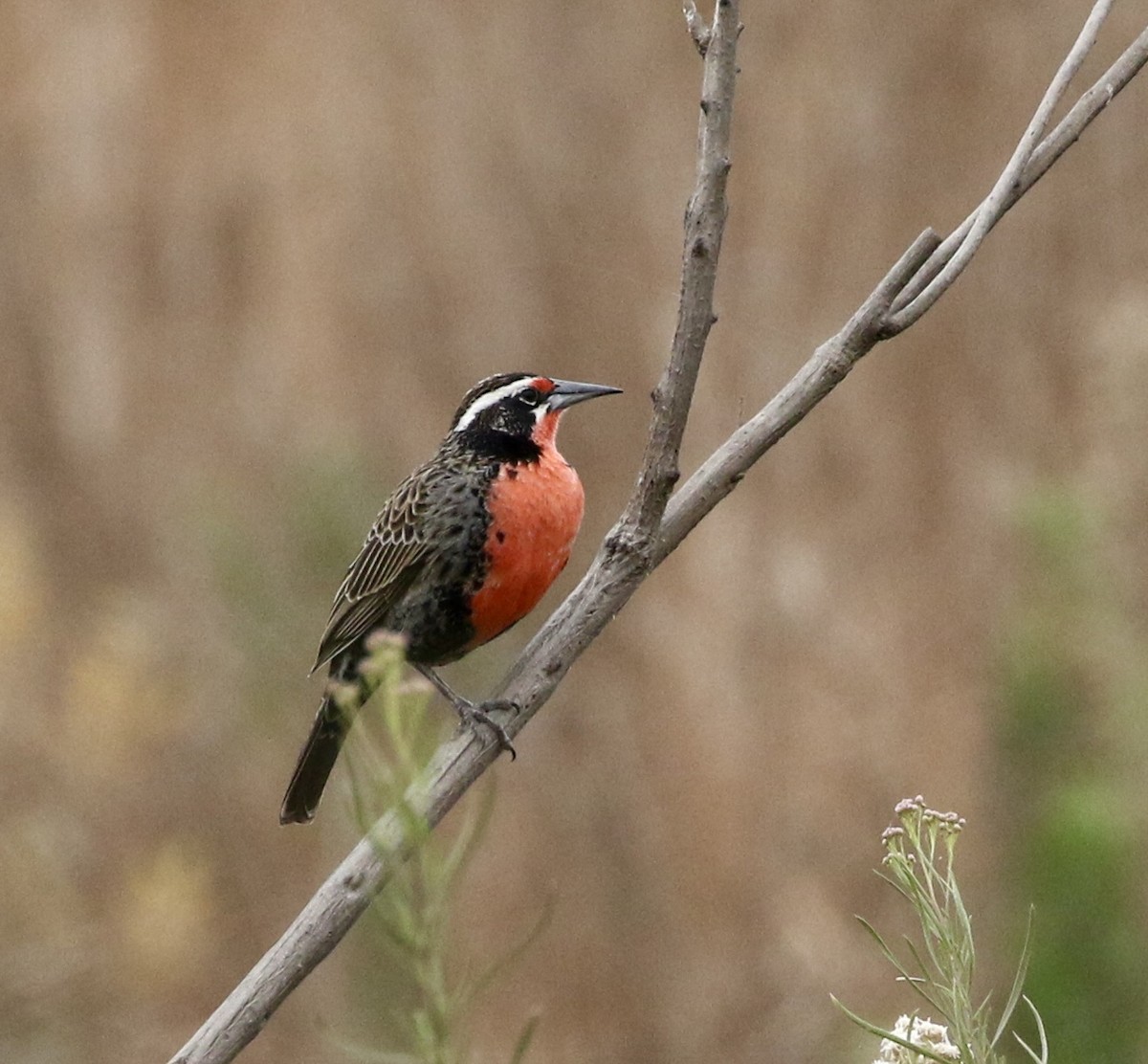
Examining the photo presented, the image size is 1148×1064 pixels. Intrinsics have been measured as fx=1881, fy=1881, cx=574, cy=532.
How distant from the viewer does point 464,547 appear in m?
3.76

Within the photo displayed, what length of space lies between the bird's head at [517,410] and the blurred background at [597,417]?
3.33m

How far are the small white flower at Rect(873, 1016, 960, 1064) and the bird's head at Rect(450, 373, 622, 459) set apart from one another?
7.62 feet

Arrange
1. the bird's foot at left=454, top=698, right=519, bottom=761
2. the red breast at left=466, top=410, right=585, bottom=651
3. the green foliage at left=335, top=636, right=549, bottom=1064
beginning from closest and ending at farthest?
the green foliage at left=335, top=636, right=549, bottom=1064, the bird's foot at left=454, top=698, right=519, bottom=761, the red breast at left=466, top=410, right=585, bottom=651

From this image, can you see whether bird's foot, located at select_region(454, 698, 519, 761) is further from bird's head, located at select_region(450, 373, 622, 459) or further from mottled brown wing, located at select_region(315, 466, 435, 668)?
bird's head, located at select_region(450, 373, 622, 459)

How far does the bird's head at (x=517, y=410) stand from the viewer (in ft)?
13.0

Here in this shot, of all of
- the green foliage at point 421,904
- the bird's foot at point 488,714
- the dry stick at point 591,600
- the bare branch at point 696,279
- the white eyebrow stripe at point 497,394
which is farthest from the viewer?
the white eyebrow stripe at point 497,394

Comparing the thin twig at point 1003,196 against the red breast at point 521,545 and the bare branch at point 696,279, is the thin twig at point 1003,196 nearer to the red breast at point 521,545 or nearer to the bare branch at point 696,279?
the bare branch at point 696,279

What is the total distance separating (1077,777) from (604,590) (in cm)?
214

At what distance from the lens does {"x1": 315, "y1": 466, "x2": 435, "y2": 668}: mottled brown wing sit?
3.87m

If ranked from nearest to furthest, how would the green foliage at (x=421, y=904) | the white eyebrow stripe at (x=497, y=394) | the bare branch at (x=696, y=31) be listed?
the green foliage at (x=421, y=904) < the bare branch at (x=696, y=31) < the white eyebrow stripe at (x=497, y=394)

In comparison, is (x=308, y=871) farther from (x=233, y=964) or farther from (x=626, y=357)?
(x=626, y=357)

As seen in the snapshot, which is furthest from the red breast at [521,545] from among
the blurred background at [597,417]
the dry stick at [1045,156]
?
the blurred background at [597,417]

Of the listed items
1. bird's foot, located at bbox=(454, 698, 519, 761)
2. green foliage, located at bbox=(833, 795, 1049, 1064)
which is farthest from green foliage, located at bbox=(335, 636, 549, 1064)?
bird's foot, located at bbox=(454, 698, 519, 761)

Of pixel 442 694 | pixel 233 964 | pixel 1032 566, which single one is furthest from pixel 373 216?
pixel 442 694
